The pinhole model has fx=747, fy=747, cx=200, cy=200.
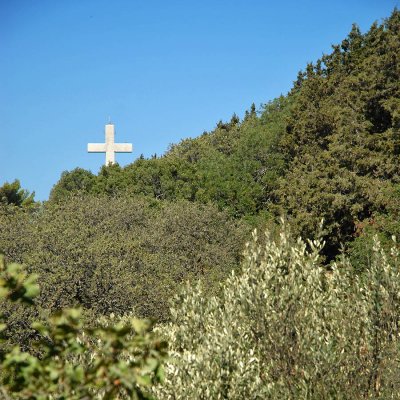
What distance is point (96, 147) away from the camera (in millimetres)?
70250

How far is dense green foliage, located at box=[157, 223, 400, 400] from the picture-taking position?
13992 mm

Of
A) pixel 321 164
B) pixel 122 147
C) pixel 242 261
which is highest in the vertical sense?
pixel 122 147

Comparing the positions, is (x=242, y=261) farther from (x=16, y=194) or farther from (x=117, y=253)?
(x=16, y=194)

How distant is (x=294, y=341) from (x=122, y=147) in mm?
56887

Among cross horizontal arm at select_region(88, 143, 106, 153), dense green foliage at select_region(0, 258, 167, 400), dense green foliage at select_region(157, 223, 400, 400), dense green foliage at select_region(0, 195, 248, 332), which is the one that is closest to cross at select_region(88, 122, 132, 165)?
cross horizontal arm at select_region(88, 143, 106, 153)

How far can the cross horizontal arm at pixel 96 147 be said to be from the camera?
6969cm

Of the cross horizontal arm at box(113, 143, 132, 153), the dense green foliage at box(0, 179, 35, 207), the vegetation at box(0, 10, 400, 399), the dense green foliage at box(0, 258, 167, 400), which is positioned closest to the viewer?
the dense green foliage at box(0, 258, 167, 400)

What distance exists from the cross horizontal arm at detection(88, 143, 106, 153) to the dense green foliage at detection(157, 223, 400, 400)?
55081 mm

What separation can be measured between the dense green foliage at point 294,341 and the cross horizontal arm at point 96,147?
5508 centimetres

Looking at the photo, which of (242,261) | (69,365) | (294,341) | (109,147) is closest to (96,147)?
(109,147)

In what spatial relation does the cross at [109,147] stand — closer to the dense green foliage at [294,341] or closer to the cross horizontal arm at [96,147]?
the cross horizontal arm at [96,147]

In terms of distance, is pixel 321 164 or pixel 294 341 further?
pixel 321 164

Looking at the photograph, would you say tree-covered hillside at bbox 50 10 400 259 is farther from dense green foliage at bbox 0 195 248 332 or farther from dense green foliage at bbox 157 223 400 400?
dense green foliage at bbox 157 223 400 400

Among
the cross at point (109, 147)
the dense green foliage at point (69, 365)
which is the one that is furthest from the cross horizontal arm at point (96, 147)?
the dense green foliage at point (69, 365)
